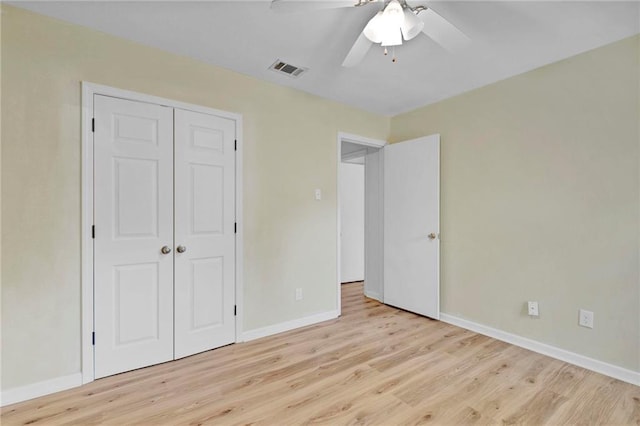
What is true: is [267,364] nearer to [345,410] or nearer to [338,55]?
[345,410]

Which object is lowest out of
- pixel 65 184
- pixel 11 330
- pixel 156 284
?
pixel 11 330

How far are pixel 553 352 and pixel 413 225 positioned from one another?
5.39ft

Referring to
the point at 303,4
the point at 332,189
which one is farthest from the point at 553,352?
the point at 303,4

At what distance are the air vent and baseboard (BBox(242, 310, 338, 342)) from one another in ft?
7.70

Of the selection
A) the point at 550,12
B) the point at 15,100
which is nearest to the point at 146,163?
the point at 15,100

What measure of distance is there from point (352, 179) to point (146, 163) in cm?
362

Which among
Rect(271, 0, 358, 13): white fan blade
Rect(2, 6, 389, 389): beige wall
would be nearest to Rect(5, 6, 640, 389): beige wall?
Rect(2, 6, 389, 389): beige wall

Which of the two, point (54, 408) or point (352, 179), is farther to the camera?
point (352, 179)

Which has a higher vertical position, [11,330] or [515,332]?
[11,330]

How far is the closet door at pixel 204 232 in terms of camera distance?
245 cm

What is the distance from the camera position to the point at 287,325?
3.03 m

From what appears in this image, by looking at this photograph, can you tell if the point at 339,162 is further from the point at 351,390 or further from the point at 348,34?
the point at 351,390

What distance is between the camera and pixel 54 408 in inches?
71.5

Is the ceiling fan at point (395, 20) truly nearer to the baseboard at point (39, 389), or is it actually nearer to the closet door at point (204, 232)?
the closet door at point (204, 232)
